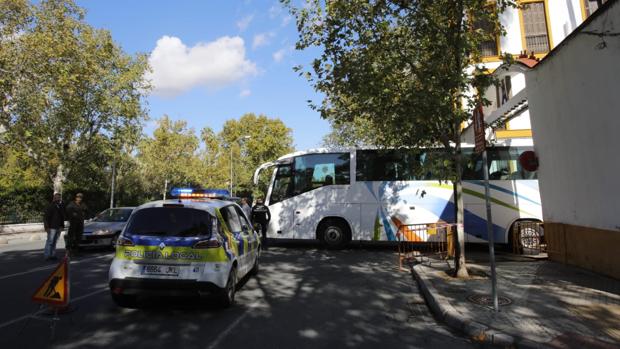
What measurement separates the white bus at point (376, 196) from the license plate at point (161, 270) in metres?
8.21

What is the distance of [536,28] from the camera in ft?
73.2

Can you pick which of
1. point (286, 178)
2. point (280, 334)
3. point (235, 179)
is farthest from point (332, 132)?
point (280, 334)

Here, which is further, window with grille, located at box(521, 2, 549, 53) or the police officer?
window with grille, located at box(521, 2, 549, 53)

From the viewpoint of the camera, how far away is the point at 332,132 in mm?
43438

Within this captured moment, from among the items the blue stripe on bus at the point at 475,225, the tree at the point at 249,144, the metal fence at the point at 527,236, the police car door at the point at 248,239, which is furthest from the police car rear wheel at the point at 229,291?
the tree at the point at 249,144

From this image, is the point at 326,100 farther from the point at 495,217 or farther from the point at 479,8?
the point at 495,217

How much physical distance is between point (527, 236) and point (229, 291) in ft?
33.2

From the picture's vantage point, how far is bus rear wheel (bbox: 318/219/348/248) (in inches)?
543

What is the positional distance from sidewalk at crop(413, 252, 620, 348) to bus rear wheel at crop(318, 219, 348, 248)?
4.78 metres

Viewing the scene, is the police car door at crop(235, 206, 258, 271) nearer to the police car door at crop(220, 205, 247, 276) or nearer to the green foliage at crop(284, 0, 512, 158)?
the police car door at crop(220, 205, 247, 276)

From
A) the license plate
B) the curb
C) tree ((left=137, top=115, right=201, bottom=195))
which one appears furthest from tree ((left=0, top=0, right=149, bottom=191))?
the curb

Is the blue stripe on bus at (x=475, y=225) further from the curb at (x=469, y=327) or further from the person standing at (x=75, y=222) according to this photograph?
the person standing at (x=75, y=222)

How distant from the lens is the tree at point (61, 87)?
19109mm

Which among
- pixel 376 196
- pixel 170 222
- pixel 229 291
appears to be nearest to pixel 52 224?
pixel 170 222
